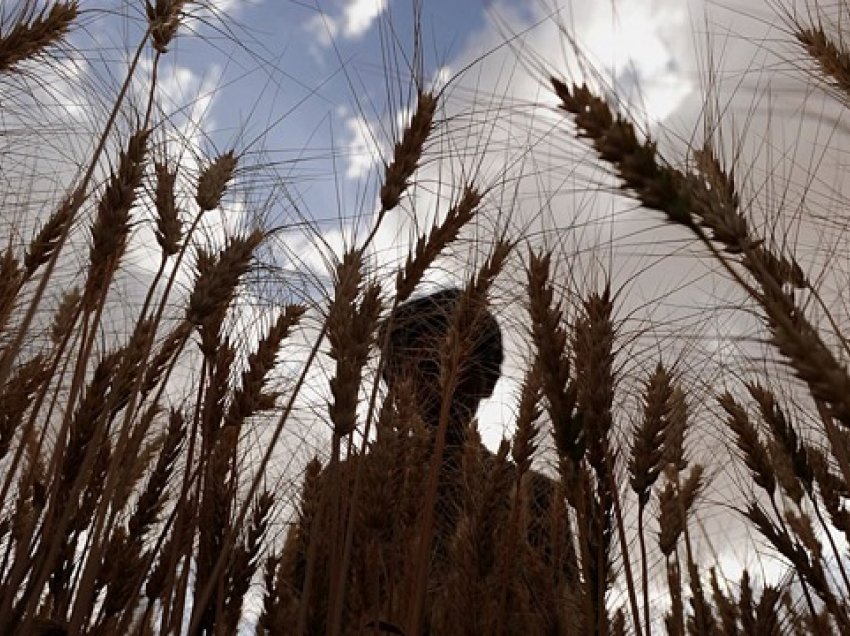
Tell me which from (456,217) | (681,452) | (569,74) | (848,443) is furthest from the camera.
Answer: (681,452)

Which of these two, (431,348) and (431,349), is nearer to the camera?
(431,349)

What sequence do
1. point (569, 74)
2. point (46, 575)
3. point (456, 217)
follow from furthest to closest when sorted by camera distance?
1. point (456, 217)
2. point (46, 575)
3. point (569, 74)

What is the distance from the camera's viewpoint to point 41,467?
2.57 meters

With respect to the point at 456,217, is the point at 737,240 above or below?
below

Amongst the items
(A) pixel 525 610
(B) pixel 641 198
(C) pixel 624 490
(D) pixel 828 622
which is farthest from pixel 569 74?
(D) pixel 828 622

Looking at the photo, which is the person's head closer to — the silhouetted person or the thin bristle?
the silhouetted person

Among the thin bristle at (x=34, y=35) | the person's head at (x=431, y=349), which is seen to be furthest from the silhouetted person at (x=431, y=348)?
the thin bristle at (x=34, y=35)

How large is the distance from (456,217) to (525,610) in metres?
1.09

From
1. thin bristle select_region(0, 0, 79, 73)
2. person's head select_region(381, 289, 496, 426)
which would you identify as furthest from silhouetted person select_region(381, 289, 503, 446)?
thin bristle select_region(0, 0, 79, 73)

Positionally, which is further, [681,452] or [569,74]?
[681,452]

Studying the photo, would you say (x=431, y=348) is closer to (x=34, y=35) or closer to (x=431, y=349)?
(x=431, y=349)

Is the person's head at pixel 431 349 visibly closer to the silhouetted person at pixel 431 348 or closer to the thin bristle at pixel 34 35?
the silhouetted person at pixel 431 348

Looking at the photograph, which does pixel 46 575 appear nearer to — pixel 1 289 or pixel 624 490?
pixel 1 289

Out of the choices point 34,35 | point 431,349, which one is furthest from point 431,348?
point 34,35
